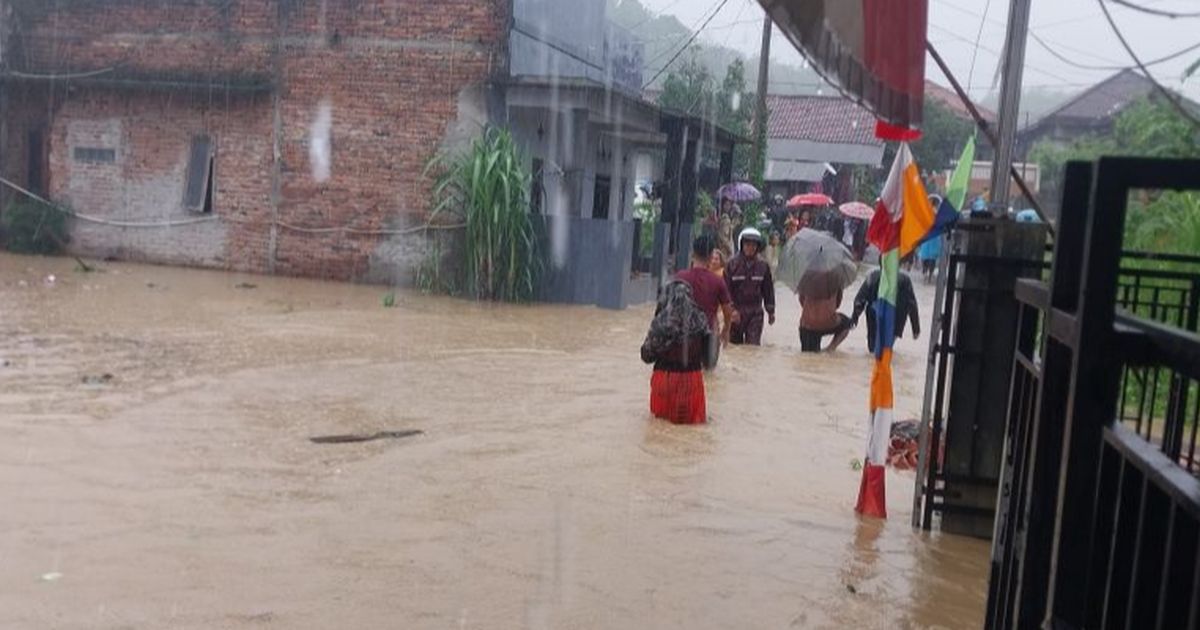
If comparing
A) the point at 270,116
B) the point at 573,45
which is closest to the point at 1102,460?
the point at 270,116

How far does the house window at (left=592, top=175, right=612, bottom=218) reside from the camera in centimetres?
2298

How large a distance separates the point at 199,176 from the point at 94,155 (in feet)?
7.07

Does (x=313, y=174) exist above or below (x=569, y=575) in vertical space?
above

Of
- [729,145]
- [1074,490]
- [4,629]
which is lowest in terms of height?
[4,629]

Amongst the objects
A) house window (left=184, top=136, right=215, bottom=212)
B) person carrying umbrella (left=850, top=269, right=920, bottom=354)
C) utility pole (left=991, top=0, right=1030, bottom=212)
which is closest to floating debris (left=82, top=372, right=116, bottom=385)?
utility pole (left=991, top=0, right=1030, bottom=212)

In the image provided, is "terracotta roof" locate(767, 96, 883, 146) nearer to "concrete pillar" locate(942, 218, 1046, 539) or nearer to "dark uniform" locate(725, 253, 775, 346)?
"dark uniform" locate(725, 253, 775, 346)

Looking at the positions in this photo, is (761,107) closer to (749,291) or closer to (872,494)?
(749,291)

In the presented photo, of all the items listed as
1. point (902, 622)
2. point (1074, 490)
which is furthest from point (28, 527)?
point (1074, 490)

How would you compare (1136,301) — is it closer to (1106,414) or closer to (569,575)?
(569,575)

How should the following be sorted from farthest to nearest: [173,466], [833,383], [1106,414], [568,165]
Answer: [568,165]
[833,383]
[173,466]
[1106,414]

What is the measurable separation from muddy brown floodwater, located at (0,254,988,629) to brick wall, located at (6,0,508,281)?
7.19m

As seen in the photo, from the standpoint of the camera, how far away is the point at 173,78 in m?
20.4

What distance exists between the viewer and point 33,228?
68.3 ft

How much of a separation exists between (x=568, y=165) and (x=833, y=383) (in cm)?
1018
